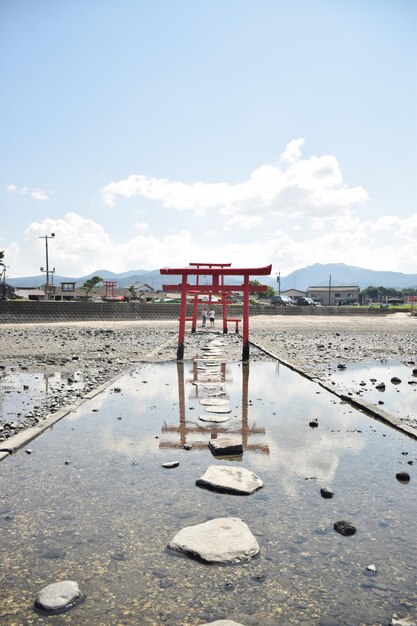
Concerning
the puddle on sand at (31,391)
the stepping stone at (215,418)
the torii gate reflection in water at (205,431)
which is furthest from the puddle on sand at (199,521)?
the puddle on sand at (31,391)

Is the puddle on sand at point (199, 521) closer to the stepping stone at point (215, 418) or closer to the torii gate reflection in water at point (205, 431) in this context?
the torii gate reflection in water at point (205, 431)

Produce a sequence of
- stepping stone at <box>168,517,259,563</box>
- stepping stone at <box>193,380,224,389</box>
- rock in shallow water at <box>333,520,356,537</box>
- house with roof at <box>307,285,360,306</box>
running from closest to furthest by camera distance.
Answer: stepping stone at <box>168,517,259,563</box>
rock in shallow water at <box>333,520,356,537</box>
stepping stone at <box>193,380,224,389</box>
house with roof at <box>307,285,360,306</box>

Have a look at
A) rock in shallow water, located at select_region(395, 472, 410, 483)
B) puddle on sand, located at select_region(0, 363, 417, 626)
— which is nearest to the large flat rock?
puddle on sand, located at select_region(0, 363, 417, 626)

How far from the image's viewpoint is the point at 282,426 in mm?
6129

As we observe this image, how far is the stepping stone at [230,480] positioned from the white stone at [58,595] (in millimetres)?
1624

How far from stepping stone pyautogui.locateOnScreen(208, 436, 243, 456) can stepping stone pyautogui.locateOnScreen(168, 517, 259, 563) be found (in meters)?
1.60

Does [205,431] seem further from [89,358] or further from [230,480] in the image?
[89,358]

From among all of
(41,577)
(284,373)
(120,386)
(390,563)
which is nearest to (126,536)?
(41,577)

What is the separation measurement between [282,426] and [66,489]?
3133 millimetres

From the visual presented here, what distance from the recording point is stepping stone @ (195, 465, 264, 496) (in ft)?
12.8

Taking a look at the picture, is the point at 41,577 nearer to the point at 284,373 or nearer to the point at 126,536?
the point at 126,536

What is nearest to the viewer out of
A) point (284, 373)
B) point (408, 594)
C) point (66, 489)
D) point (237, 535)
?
point (408, 594)

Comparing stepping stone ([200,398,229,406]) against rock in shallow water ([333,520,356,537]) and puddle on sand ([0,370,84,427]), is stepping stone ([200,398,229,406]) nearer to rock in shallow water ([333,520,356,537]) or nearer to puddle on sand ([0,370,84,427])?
puddle on sand ([0,370,84,427])

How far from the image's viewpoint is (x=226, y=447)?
494 cm
